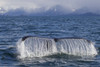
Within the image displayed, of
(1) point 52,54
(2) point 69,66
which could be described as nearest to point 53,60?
(1) point 52,54

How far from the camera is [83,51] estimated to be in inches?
631

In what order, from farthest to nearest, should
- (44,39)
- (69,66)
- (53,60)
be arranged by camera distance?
(53,60), (69,66), (44,39)

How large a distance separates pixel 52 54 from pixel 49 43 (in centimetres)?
247

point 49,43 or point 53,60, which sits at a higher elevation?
point 49,43

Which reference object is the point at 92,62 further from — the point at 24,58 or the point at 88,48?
the point at 24,58

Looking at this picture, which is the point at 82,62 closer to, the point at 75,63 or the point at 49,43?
the point at 75,63

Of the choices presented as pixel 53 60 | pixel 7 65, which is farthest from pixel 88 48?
pixel 7 65

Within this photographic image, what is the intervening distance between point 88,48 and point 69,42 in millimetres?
2293

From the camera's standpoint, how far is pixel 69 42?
12969 millimetres

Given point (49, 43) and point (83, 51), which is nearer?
point (49, 43)

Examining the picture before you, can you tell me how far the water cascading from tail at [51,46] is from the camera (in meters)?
12.8

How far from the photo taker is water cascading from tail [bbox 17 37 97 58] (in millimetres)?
12783

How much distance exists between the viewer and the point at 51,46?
13219 millimetres

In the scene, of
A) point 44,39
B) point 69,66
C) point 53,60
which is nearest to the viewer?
point 44,39
